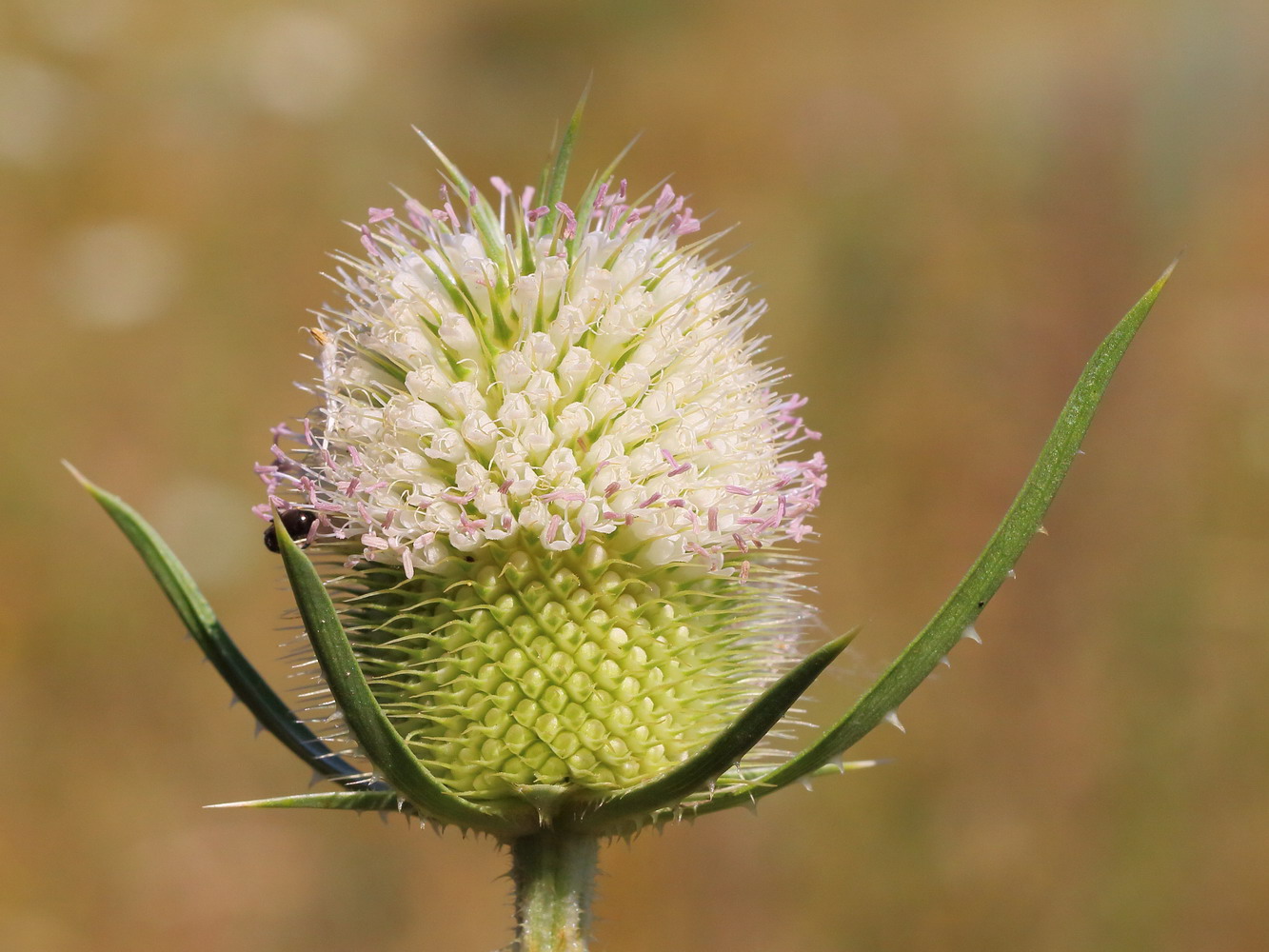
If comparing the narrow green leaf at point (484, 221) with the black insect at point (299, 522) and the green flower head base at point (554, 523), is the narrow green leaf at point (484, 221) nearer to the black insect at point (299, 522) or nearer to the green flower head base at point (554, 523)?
the green flower head base at point (554, 523)

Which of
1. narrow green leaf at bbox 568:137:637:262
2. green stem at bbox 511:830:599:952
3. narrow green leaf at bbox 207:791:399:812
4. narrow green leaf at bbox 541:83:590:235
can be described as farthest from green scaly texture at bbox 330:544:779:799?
narrow green leaf at bbox 541:83:590:235

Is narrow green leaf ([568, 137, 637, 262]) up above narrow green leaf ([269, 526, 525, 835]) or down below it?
above

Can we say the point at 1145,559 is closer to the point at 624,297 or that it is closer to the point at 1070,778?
the point at 1070,778

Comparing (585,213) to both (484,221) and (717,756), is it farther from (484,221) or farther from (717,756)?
(717,756)

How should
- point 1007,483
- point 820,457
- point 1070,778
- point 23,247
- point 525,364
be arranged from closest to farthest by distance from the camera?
1. point 525,364
2. point 820,457
3. point 1070,778
4. point 1007,483
5. point 23,247

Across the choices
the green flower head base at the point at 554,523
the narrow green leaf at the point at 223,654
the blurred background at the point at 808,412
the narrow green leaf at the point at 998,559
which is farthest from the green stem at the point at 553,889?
the blurred background at the point at 808,412

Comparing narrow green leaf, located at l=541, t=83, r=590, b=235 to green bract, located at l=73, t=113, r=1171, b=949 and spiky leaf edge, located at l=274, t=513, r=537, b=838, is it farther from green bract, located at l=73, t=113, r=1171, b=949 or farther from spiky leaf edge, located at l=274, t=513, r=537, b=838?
spiky leaf edge, located at l=274, t=513, r=537, b=838

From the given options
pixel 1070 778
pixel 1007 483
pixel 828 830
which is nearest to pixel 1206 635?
pixel 1070 778
